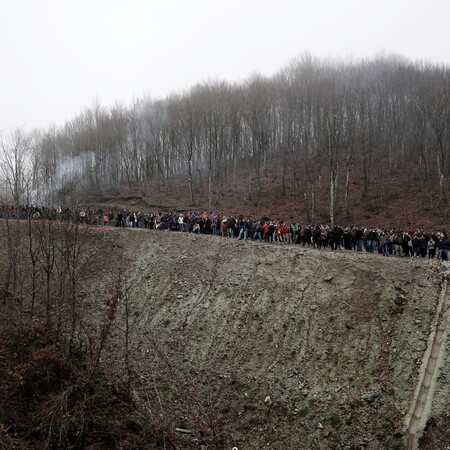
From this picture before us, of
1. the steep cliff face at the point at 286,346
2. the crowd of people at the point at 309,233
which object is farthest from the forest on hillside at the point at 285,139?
the steep cliff face at the point at 286,346

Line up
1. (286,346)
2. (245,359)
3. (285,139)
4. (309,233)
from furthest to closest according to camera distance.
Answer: (285,139) → (309,233) → (245,359) → (286,346)

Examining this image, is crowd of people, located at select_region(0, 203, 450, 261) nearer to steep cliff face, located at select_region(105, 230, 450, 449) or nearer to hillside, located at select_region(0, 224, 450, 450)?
hillside, located at select_region(0, 224, 450, 450)

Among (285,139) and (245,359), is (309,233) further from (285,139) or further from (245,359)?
(285,139)

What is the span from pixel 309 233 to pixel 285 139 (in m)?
29.0

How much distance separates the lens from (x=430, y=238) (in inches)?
913

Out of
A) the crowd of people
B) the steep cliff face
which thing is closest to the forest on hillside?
the crowd of people

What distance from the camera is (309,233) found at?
26.4 meters

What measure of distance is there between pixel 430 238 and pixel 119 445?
1910 centimetres

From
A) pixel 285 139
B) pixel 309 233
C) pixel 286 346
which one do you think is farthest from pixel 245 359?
pixel 285 139

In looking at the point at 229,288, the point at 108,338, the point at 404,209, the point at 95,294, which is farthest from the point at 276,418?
the point at 404,209

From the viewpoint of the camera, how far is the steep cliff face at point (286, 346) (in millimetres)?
14898

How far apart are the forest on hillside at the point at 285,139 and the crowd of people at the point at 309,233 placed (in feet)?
32.3

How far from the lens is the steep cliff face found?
14.9m

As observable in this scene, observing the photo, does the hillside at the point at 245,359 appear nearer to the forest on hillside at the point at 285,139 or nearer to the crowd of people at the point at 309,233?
the crowd of people at the point at 309,233
